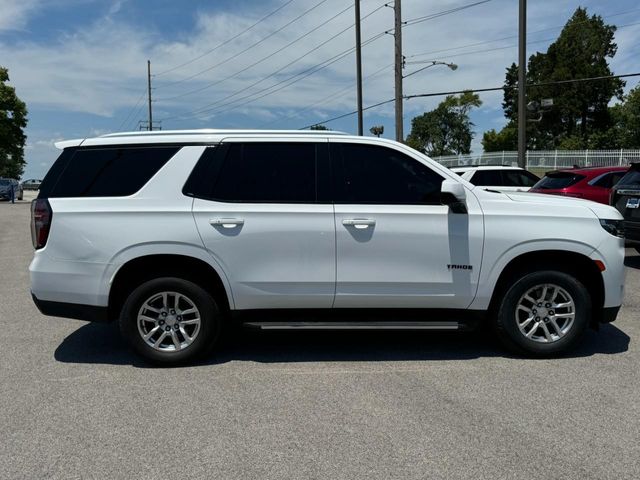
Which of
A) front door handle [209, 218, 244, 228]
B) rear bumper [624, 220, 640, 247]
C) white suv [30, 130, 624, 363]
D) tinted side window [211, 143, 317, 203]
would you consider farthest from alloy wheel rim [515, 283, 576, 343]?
rear bumper [624, 220, 640, 247]

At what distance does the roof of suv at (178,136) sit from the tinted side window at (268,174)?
130mm

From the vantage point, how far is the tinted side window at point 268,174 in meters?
4.74

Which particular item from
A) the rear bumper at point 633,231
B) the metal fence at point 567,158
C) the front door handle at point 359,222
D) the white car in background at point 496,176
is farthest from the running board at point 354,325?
the metal fence at point 567,158

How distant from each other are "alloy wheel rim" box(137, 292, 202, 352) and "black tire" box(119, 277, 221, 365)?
0.03 meters

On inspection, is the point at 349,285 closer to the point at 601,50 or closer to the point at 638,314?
the point at 638,314

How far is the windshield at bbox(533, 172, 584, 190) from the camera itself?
11.6 metres

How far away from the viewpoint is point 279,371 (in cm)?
470

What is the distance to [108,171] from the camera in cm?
477

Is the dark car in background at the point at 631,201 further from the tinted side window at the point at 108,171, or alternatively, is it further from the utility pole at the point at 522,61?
the utility pole at the point at 522,61

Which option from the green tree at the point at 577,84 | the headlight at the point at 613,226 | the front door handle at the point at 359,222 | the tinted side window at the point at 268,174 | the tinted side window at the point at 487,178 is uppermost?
the green tree at the point at 577,84

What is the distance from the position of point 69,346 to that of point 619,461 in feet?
15.2

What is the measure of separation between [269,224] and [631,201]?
6672 millimetres

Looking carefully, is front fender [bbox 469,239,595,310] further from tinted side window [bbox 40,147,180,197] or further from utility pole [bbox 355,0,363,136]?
utility pole [bbox 355,0,363,136]

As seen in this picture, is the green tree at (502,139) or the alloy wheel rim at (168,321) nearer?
the alloy wheel rim at (168,321)
